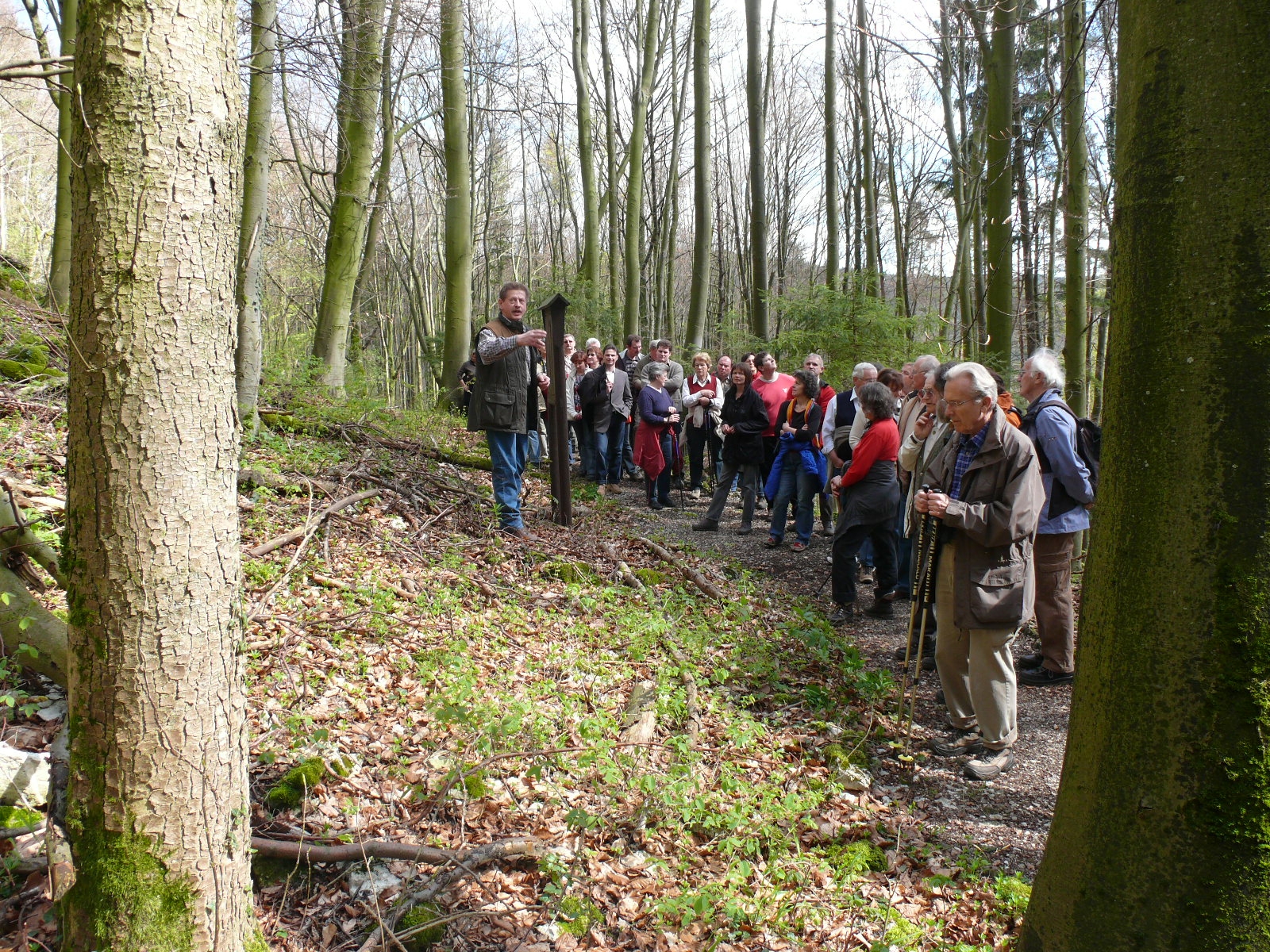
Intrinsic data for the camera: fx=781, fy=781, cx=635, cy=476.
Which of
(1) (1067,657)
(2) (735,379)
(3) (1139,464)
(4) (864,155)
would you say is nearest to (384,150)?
(2) (735,379)

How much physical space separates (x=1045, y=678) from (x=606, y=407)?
6.99 metres

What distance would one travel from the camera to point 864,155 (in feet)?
59.0

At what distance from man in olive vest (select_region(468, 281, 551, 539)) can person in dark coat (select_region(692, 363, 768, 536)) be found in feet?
10.6

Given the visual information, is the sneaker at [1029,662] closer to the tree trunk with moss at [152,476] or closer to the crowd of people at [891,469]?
the crowd of people at [891,469]

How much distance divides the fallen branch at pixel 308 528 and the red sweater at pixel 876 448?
4246 mm

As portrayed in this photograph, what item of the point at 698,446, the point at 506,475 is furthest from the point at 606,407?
the point at 506,475

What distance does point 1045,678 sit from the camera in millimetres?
5723

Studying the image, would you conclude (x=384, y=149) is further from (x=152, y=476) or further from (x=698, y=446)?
(x=152, y=476)

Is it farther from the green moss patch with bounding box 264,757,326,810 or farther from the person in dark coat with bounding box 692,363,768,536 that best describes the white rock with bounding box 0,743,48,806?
the person in dark coat with bounding box 692,363,768,536

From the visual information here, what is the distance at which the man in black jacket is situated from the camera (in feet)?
37.2

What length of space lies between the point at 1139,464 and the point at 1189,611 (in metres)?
0.37

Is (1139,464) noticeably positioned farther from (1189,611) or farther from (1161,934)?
(1161,934)

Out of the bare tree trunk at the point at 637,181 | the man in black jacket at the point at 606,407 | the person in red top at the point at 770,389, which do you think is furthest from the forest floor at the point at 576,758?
the bare tree trunk at the point at 637,181

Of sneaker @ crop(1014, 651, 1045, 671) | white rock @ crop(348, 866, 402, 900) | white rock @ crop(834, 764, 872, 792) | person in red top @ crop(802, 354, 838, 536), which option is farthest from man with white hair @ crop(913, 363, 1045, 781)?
person in red top @ crop(802, 354, 838, 536)
